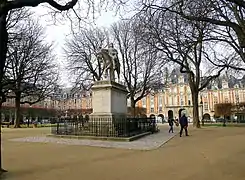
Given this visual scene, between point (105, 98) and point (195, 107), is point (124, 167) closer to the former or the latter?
point (105, 98)

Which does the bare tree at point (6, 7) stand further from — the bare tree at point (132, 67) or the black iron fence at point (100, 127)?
the bare tree at point (132, 67)

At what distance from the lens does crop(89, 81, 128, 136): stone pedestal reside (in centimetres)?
1962

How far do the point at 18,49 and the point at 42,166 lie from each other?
2576 centimetres

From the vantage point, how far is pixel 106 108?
2075 centimetres

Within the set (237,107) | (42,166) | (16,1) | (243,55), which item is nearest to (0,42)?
(16,1)

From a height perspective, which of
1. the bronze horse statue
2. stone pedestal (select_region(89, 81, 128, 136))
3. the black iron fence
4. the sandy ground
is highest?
the bronze horse statue

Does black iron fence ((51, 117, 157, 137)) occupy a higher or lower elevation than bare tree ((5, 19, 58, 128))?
lower

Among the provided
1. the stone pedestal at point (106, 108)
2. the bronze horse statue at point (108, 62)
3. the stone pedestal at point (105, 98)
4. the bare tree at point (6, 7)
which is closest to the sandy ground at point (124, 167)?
the bare tree at point (6, 7)

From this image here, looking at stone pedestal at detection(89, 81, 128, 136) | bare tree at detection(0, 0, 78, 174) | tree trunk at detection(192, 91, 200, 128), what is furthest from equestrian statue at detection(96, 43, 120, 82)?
tree trunk at detection(192, 91, 200, 128)

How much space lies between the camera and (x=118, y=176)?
25.6 feet

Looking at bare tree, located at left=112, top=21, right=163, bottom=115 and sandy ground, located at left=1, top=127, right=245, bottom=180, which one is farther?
bare tree, located at left=112, top=21, right=163, bottom=115

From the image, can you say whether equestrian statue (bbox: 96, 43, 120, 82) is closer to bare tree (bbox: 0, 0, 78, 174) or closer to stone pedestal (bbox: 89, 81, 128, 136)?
stone pedestal (bbox: 89, 81, 128, 136)

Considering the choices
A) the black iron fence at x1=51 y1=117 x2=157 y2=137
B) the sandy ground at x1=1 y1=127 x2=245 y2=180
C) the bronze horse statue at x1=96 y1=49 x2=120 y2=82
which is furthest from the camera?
the bronze horse statue at x1=96 y1=49 x2=120 y2=82

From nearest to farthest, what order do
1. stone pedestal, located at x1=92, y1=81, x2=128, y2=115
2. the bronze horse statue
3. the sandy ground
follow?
the sandy ground < stone pedestal, located at x1=92, y1=81, x2=128, y2=115 < the bronze horse statue
